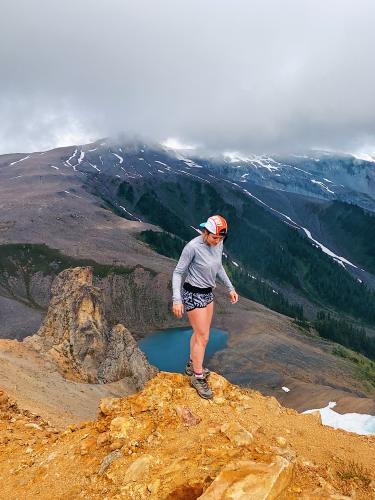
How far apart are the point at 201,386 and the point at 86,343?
54196 mm

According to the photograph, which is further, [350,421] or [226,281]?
[350,421]

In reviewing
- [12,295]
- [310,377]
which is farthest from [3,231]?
[310,377]

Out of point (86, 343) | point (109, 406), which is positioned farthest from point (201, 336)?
point (86, 343)

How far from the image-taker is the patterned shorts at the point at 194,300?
11547mm

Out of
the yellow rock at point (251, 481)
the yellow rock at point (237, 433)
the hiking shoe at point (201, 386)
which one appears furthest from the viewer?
the hiking shoe at point (201, 386)

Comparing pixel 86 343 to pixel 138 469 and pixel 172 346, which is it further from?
pixel 172 346

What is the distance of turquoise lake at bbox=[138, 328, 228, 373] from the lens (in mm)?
118625

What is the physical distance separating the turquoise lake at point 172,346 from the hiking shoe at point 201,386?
4090 inches

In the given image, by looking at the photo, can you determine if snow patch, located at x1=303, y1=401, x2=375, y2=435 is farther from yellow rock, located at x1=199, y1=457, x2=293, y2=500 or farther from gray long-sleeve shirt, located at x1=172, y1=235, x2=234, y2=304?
yellow rock, located at x1=199, y1=457, x2=293, y2=500

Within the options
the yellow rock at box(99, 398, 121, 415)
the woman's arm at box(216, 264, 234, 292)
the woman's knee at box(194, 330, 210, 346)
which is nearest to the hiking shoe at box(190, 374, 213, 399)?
the woman's knee at box(194, 330, 210, 346)

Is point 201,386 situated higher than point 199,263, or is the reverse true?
point 199,263

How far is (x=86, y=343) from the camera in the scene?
63.3 m

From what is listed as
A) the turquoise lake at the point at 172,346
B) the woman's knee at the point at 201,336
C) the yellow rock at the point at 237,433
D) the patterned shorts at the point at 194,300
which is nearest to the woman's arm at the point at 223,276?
the patterned shorts at the point at 194,300

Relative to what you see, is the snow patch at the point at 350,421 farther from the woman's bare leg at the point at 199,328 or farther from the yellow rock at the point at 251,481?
the yellow rock at the point at 251,481
